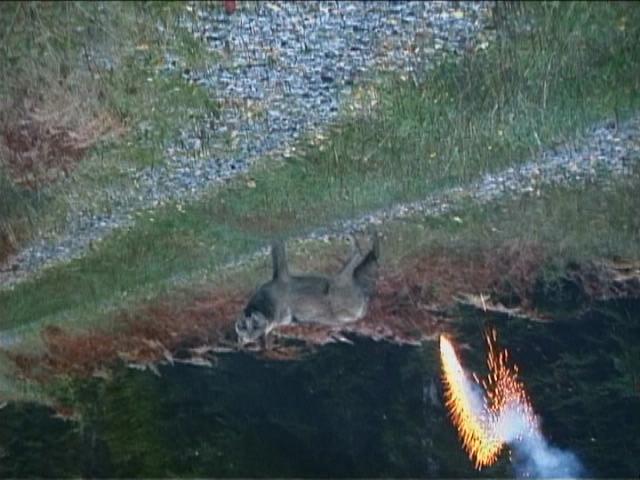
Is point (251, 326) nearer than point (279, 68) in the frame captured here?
No

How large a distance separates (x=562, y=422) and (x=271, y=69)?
2.89 ft

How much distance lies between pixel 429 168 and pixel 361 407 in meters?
0.49

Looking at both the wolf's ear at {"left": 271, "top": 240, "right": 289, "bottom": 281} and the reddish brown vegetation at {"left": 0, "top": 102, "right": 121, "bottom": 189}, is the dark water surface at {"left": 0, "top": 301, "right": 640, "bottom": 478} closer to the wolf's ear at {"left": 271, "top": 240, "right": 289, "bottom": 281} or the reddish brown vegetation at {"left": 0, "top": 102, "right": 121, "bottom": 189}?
the wolf's ear at {"left": 271, "top": 240, "right": 289, "bottom": 281}

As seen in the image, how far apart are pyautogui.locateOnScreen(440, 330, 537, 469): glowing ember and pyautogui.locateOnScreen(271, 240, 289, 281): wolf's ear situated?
347 millimetres

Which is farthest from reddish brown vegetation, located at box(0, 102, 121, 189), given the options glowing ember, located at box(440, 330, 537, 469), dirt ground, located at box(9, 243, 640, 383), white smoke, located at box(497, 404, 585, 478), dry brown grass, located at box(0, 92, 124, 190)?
white smoke, located at box(497, 404, 585, 478)

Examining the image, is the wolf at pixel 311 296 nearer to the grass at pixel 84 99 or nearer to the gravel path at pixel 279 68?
the gravel path at pixel 279 68

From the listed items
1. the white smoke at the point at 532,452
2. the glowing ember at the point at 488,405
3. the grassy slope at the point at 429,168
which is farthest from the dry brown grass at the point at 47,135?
the white smoke at the point at 532,452

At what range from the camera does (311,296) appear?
1.82 metres

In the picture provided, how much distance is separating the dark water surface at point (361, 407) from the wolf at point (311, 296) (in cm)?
7

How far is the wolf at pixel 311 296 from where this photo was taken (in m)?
1.81

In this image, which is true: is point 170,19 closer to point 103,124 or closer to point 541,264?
point 103,124

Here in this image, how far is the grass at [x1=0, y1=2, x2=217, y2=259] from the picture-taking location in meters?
1.61

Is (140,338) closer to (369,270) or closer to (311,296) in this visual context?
(311,296)

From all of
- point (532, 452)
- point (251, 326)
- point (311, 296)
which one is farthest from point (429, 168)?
point (532, 452)
